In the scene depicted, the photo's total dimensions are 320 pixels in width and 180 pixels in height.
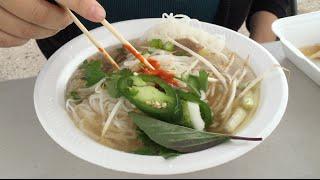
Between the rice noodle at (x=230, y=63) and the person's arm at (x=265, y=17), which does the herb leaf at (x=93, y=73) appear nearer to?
the rice noodle at (x=230, y=63)

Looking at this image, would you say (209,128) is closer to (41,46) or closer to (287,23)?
(287,23)

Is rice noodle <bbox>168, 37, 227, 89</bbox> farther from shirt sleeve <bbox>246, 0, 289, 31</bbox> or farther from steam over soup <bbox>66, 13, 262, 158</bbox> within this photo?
shirt sleeve <bbox>246, 0, 289, 31</bbox>

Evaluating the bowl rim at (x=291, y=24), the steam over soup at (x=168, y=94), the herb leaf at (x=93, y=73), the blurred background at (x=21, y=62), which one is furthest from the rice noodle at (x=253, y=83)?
the blurred background at (x=21, y=62)

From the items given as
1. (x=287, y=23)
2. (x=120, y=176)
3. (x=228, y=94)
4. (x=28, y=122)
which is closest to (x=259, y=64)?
(x=228, y=94)

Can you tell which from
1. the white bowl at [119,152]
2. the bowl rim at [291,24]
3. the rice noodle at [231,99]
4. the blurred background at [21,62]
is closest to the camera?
the white bowl at [119,152]

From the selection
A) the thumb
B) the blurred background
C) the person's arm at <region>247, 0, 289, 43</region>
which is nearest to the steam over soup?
the thumb

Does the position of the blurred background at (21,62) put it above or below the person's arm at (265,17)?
below

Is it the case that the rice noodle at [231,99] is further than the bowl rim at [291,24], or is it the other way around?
the bowl rim at [291,24]
